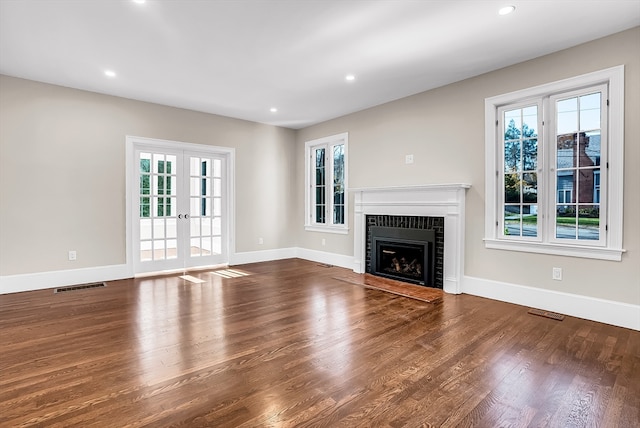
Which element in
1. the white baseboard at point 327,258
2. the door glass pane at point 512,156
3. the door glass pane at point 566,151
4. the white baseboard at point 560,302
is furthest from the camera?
the white baseboard at point 327,258

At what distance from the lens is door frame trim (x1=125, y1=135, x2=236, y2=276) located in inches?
202

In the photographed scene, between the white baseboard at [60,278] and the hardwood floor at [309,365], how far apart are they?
429mm

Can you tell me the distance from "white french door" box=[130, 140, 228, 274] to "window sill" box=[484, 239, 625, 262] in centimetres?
456

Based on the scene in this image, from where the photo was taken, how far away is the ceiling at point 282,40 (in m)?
2.79

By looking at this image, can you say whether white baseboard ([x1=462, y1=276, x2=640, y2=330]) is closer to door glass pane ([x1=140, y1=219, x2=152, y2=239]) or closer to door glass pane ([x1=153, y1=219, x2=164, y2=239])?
door glass pane ([x1=153, y1=219, x2=164, y2=239])

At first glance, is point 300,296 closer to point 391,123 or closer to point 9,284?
point 391,123

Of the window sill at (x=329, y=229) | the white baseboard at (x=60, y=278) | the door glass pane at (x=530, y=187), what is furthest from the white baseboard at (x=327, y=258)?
the white baseboard at (x=60, y=278)

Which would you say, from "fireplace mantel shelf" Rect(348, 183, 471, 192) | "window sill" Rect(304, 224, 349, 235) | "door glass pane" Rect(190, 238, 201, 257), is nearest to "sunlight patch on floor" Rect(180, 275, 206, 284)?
"door glass pane" Rect(190, 238, 201, 257)

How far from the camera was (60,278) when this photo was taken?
4602 millimetres

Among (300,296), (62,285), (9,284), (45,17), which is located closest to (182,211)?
(62,285)

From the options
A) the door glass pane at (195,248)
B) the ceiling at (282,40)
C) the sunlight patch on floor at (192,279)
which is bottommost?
the sunlight patch on floor at (192,279)

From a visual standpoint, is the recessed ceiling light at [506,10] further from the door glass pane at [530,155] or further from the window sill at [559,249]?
the window sill at [559,249]

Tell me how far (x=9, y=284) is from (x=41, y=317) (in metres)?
1.51

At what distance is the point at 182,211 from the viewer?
18.9 feet
